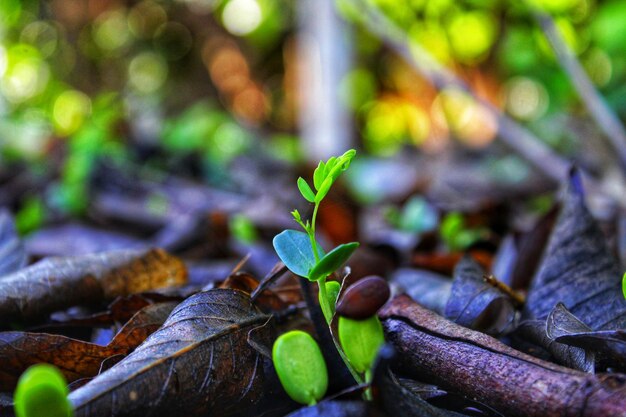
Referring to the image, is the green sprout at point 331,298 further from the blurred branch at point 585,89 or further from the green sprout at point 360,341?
the blurred branch at point 585,89

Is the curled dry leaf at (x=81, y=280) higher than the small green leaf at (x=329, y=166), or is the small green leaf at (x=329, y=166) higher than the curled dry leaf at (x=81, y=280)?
the small green leaf at (x=329, y=166)

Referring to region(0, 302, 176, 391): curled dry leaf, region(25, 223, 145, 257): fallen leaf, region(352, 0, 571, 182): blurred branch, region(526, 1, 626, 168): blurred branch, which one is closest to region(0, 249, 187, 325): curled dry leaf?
region(0, 302, 176, 391): curled dry leaf

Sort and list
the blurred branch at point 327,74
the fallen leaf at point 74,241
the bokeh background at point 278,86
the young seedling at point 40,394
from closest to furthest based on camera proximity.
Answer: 1. the young seedling at point 40,394
2. the fallen leaf at point 74,241
3. the bokeh background at point 278,86
4. the blurred branch at point 327,74

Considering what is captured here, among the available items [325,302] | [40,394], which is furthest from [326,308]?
[40,394]

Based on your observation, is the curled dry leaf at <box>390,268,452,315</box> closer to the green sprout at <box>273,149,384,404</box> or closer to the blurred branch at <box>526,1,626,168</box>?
the green sprout at <box>273,149,384,404</box>

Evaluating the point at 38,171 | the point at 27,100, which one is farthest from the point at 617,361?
the point at 27,100

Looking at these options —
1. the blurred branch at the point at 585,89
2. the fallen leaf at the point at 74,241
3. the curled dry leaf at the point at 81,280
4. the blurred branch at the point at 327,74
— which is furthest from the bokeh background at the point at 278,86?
the curled dry leaf at the point at 81,280

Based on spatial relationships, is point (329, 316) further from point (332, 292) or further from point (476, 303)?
point (476, 303)
